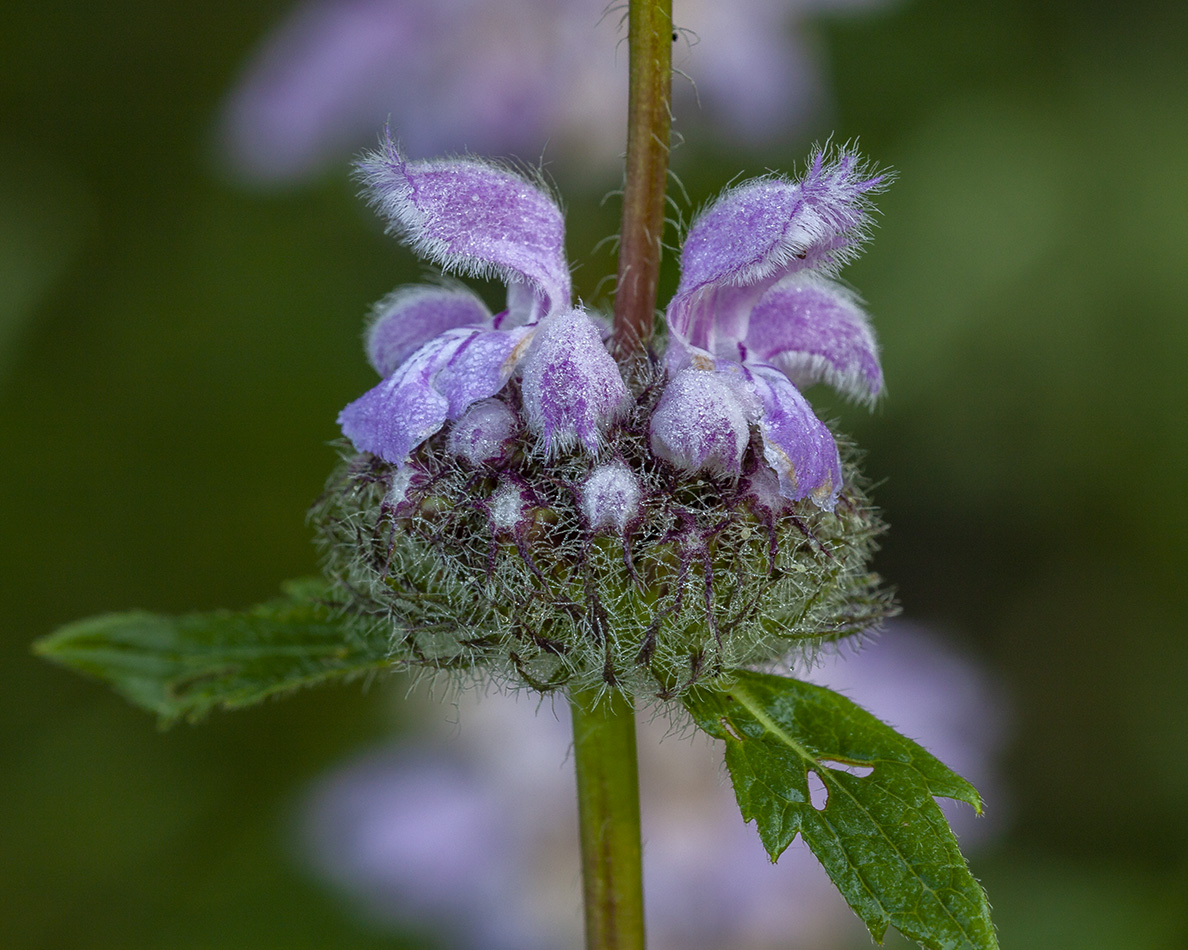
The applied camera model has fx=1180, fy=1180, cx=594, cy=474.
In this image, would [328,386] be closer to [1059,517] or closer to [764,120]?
[764,120]

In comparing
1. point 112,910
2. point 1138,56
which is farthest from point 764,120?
point 112,910

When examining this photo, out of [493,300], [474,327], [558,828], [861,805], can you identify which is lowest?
[861,805]

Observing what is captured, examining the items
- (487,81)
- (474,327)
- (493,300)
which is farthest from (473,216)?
(493,300)

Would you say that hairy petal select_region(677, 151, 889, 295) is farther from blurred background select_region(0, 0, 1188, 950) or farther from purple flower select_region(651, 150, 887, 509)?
blurred background select_region(0, 0, 1188, 950)

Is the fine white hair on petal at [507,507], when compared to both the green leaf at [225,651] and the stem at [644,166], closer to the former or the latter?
the stem at [644,166]

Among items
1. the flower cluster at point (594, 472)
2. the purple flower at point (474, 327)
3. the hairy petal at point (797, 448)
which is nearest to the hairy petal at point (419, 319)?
the purple flower at point (474, 327)

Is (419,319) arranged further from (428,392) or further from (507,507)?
(507,507)
